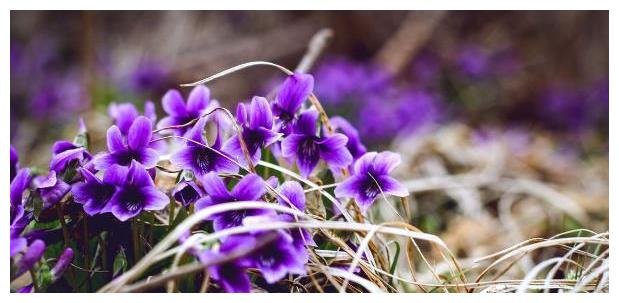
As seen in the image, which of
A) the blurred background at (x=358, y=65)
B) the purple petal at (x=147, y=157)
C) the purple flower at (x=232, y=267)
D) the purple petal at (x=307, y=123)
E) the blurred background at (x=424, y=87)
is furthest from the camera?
the blurred background at (x=358, y=65)

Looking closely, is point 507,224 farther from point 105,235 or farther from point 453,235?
point 105,235

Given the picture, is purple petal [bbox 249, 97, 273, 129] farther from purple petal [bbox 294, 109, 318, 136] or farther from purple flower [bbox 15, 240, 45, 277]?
purple flower [bbox 15, 240, 45, 277]

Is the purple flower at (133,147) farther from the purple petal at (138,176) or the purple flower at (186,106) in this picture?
the purple flower at (186,106)

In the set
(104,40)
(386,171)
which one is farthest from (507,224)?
(104,40)

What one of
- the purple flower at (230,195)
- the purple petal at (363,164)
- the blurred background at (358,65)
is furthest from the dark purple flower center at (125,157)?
the blurred background at (358,65)

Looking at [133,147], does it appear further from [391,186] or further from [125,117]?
[391,186]

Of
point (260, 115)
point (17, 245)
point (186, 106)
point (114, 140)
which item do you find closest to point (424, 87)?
point (186, 106)
